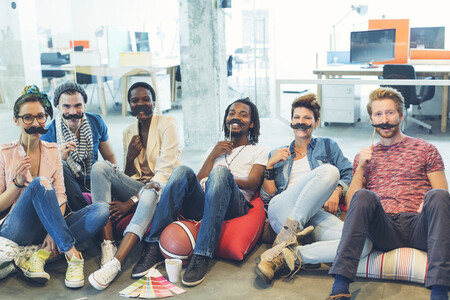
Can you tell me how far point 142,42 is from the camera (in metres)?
5.29

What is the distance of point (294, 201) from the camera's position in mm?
2910

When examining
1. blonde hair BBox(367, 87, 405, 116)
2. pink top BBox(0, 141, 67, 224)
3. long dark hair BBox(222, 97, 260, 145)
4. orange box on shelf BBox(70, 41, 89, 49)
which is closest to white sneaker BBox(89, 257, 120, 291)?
pink top BBox(0, 141, 67, 224)

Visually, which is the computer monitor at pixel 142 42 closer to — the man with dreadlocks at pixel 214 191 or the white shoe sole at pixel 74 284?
the man with dreadlocks at pixel 214 191

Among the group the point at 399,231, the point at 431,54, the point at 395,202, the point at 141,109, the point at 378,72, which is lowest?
the point at 399,231

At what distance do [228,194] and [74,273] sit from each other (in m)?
0.90

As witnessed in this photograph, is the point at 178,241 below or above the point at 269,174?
below

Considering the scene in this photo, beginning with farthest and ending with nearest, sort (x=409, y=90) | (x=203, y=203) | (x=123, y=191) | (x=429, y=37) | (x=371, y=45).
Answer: (x=371, y=45)
(x=429, y=37)
(x=409, y=90)
(x=123, y=191)
(x=203, y=203)

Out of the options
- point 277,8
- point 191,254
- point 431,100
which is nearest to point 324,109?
point 431,100

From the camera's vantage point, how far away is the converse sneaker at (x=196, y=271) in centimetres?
275

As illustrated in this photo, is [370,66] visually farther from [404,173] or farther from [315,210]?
[315,210]

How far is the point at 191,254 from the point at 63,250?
26.5 inches

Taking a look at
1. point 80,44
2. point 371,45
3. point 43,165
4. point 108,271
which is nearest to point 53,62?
point 80,44

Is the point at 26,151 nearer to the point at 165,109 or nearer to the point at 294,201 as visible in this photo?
the point at 294,201

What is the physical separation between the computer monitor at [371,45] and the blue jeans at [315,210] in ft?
7.14
